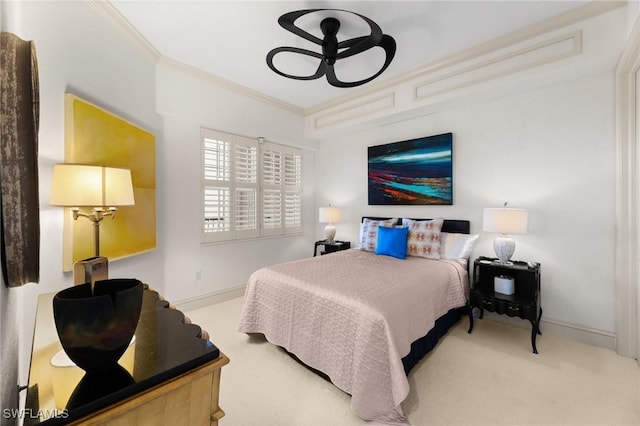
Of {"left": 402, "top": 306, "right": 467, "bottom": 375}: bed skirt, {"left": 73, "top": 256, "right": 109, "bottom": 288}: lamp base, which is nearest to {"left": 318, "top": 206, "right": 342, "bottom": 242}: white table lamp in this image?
{"left": 402, "top": 306, "right": 467, "bottom": 375}: bed skirt

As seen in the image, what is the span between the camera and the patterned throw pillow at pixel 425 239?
3062 millimetres

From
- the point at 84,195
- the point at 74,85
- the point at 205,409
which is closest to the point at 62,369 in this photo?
the point at 205,409

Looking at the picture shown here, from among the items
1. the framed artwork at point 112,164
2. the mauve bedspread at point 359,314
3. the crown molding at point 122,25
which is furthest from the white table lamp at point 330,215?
the crown molding at point 122,25

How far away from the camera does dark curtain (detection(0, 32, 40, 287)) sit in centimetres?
79

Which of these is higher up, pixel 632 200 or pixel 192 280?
pixel 632 200

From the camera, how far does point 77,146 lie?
1.88 metres

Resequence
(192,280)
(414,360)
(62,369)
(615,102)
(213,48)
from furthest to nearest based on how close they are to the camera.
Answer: (192,280), (213,48), (615,102), (414,360), (62,369)

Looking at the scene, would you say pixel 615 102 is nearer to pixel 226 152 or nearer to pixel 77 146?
pixel 226 152

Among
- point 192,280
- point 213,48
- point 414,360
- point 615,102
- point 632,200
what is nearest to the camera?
point 414,360

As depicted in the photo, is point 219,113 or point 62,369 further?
point 219,113

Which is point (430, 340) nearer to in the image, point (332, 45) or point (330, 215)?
point (330, 215)

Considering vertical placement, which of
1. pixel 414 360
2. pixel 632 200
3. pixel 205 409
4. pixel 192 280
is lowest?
pixel 414 360

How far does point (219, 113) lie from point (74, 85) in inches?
66.1

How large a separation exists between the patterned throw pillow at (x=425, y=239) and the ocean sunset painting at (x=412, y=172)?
1.33ft
